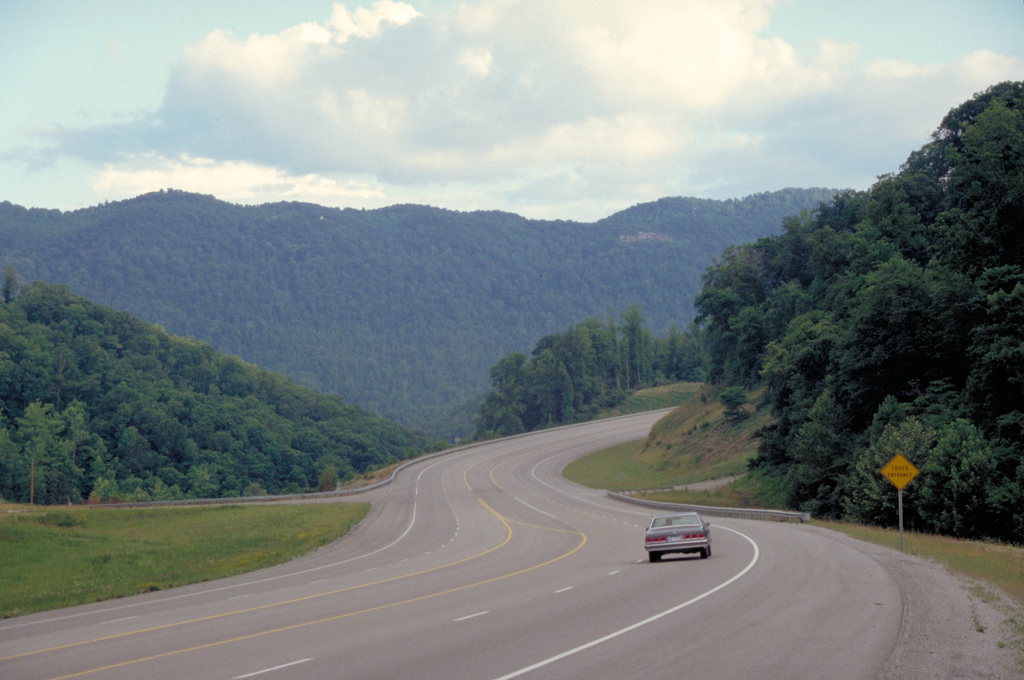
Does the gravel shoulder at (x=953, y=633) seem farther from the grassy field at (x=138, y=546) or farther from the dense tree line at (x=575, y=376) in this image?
the dense tree line at (x=575, y=376)

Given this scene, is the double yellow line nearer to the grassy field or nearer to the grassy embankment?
the grassy field

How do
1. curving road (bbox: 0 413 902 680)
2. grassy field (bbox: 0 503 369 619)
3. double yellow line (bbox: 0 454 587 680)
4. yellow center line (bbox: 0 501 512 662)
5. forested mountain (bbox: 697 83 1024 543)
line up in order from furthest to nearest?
forested mountain (bbox: 697 83 1024 543) < grassy field (bbox: 0 503 369 619) < yellow center line (bbox: 0 501 512 662) < double yellow line (bbox: 0 454 587 680) < curving road (bbox: 0 413 902 680)

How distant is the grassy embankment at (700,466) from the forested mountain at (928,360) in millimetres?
3389

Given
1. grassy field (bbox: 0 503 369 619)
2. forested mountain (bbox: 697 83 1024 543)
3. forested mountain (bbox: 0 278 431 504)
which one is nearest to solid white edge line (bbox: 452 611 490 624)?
grassy field (bbox: 0 503 369 619)

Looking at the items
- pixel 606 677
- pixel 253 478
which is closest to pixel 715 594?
pixel 606 677

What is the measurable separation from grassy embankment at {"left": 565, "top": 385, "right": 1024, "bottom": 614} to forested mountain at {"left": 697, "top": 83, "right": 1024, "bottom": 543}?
3389 millimetres

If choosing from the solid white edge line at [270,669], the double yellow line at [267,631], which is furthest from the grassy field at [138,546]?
the solid white edge line at [270,669]

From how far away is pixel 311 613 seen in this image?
18625 millimetres

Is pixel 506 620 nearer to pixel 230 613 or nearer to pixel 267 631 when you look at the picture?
pixel 267 631

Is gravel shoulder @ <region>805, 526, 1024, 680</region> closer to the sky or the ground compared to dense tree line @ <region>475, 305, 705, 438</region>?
closer to the ground

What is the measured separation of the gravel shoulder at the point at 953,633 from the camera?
37.0ft

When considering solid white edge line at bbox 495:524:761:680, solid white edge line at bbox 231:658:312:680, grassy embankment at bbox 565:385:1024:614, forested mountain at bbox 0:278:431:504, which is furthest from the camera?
forested mountain at bbox 0:278:431:504

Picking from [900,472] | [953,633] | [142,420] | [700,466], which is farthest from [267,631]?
[142,420]

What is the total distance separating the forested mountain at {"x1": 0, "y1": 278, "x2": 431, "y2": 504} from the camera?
119438mm
